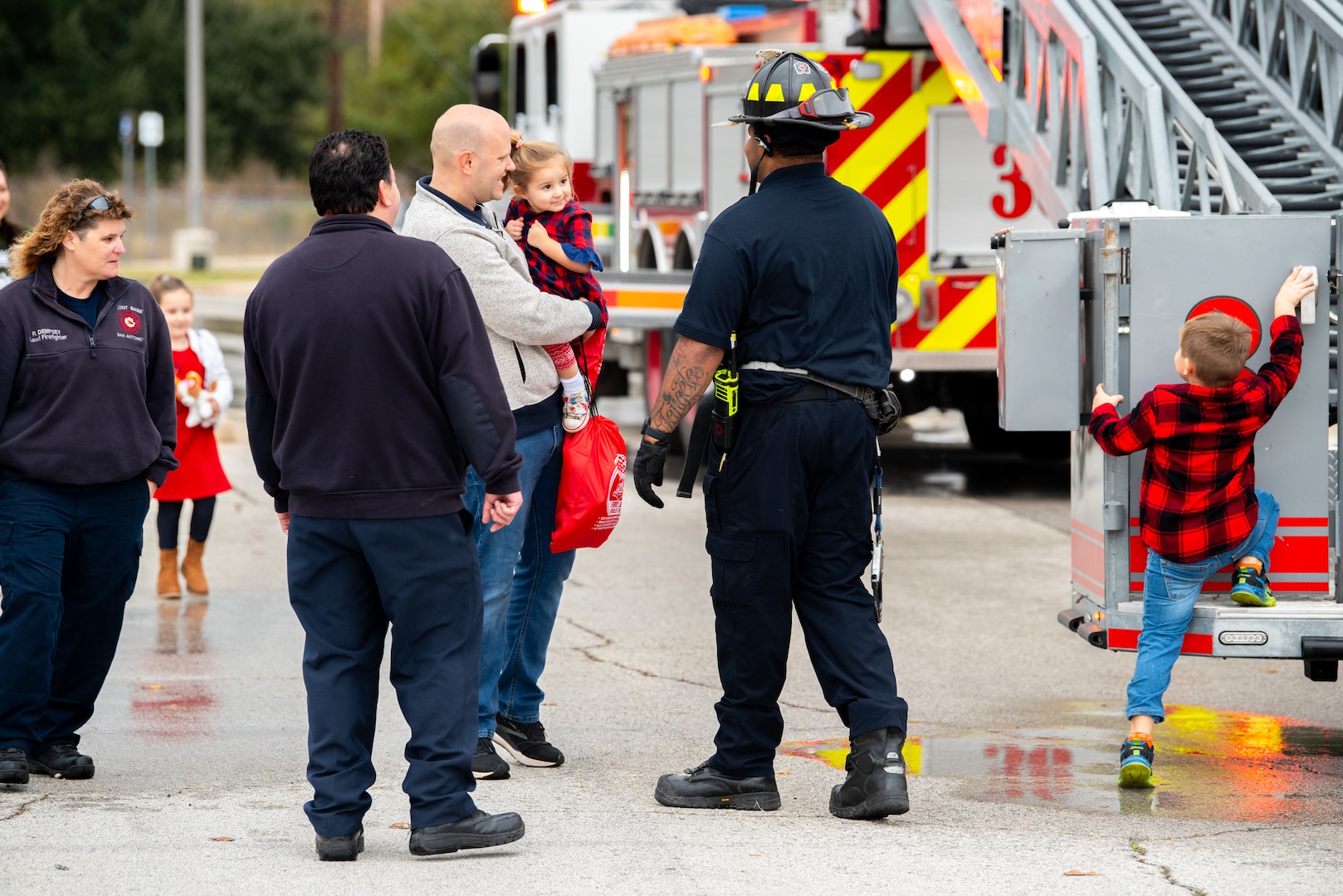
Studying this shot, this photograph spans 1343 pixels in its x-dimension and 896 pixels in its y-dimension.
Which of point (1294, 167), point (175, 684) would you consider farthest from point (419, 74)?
point (175, 684)

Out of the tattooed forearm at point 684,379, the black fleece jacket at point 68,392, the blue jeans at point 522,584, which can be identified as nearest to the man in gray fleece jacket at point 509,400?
the blue jeans at point 522,584

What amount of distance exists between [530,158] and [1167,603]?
2232 millimetres

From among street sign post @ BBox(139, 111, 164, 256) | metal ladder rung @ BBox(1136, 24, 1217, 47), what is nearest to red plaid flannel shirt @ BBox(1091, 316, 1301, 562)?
metal ladder rung @ BBox(1136, 24, 1217, 47)

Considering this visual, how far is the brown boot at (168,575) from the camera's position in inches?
325

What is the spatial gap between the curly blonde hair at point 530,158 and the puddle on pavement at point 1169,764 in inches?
75.4

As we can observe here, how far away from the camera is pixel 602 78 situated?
14.1m

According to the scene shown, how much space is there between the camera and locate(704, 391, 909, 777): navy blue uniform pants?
4.90 m

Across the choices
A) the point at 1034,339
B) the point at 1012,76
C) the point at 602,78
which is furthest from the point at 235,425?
the point at 1034,339

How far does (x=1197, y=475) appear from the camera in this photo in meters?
5.11

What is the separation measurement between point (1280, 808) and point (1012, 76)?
15.7ft

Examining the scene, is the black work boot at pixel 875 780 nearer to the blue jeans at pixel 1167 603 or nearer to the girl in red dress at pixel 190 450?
the blue jeans at pixel 1167 603

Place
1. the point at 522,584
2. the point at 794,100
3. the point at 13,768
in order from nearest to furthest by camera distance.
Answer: the point at 794,100 → the point at 13,768 → the point at 522,584

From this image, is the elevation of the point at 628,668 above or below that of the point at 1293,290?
below

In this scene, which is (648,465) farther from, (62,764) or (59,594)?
(62,764)
